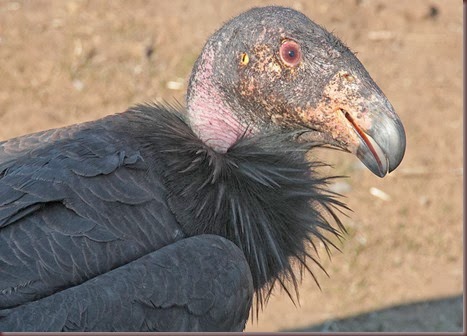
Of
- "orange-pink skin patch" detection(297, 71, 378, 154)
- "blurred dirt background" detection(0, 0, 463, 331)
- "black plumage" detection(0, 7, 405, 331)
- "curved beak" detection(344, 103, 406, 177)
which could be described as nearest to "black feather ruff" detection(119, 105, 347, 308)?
"black plumage" detection(0, 7, 405, 331)

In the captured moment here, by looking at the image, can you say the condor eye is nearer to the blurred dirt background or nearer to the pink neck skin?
the pink neck skin

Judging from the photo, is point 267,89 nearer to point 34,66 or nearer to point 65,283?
point 65,283

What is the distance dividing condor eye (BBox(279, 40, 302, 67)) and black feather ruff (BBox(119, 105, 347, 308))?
269mm

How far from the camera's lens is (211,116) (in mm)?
3354

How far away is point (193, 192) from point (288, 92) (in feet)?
1.56

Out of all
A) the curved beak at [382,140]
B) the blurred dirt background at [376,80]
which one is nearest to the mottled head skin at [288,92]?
the curved beak at [382,140]

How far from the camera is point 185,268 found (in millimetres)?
2795

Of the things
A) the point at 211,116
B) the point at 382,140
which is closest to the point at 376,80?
the point at 211,116

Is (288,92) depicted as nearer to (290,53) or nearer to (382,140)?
(290,53)

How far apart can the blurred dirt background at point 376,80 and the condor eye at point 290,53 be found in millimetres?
2200

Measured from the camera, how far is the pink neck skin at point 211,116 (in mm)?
3342

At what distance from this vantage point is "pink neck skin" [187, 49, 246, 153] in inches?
132

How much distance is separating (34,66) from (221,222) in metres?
4.31

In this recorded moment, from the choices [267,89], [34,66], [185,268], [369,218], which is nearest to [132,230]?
[185,268]
